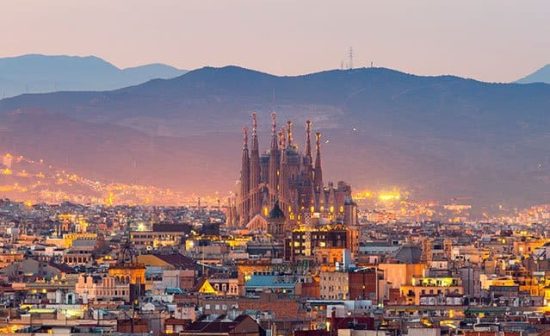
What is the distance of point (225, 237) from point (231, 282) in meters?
61.1

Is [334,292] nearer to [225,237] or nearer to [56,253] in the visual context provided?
[56,253]

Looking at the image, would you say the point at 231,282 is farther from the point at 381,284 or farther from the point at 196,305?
the point at 196,305

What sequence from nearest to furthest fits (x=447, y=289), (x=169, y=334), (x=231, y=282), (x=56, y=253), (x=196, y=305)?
(x=169, y=334) → (x=196, y=305) → (x=447, y=289) → (x=231, y=282) → (x=56, y=253)

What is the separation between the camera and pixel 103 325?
7988cm

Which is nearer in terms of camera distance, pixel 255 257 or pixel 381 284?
pixel 381 284

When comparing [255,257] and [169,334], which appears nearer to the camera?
[169,334]

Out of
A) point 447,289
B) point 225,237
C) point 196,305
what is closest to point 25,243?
point 225,237

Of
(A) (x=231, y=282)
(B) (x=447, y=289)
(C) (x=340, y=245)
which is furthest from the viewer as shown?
(C) (x=340, y=245)

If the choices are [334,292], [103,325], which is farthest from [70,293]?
[103,325]

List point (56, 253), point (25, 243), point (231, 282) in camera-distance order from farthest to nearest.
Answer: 1. point (25, 243)
2. point (56, 253)
3. point (231, 282)

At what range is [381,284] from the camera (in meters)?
116

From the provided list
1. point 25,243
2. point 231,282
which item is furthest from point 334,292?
point 25,243

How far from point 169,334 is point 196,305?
2244 centimetres

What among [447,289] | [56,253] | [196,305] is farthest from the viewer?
[56,253]
